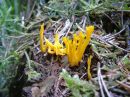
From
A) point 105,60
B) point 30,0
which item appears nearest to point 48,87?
point 105,60

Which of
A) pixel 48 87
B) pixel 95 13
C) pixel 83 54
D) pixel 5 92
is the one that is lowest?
pixel 5 92

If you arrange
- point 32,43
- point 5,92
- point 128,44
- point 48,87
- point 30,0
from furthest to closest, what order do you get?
point 30,0 → point 5,92 → point 32,43 → point 128,44 → point 48,87

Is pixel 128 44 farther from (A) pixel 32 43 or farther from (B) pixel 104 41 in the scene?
(A) pixel 32 43

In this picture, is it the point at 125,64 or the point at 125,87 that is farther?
the point at 125,64

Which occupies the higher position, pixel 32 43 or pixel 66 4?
pixel 66 4

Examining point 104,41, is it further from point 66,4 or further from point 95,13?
point 66,4

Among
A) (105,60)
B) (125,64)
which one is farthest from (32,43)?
(125,64)

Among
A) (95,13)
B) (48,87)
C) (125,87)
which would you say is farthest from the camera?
(95,13)

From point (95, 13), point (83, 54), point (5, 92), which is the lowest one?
point (5, 92)

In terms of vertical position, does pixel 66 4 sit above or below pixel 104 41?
above
